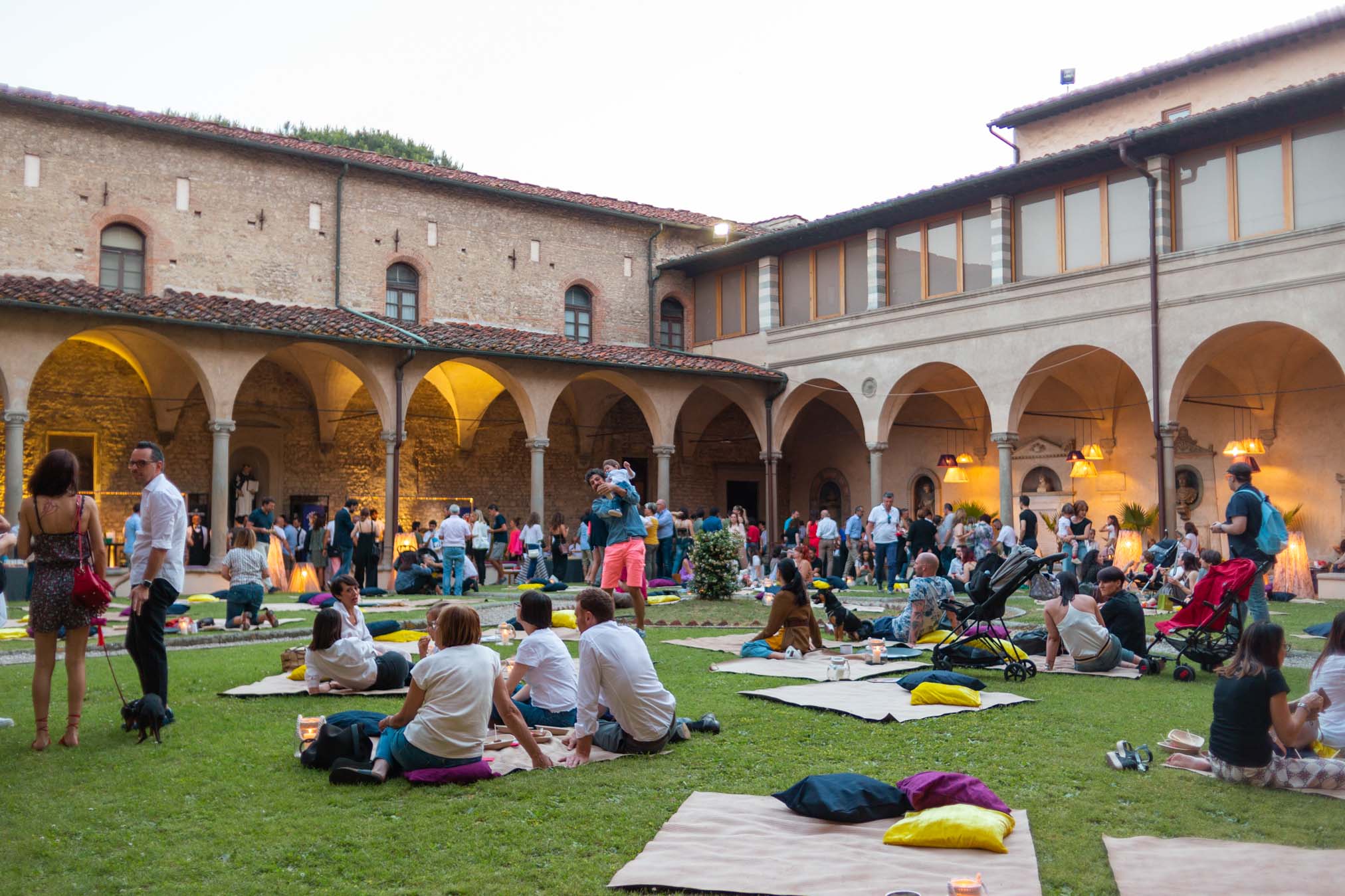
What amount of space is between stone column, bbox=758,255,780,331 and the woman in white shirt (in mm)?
19383

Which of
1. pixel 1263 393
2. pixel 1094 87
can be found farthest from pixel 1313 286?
pixel 1094 87

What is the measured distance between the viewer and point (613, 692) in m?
5.52

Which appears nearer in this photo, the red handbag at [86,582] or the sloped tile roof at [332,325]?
the red handbag at [86,582]

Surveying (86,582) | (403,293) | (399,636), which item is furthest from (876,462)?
(86,582)

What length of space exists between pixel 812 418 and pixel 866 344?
5525mm

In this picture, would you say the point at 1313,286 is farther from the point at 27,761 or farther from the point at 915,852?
the point at 27,761

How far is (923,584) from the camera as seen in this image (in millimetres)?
10094

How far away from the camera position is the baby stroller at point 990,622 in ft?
27.2

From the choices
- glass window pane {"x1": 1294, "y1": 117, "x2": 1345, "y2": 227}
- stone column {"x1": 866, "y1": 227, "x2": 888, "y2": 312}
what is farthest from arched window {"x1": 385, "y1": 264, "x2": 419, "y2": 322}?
glass window pane {"x1": 1294, "y1": 117, "x2": 1345, "y2": 227}

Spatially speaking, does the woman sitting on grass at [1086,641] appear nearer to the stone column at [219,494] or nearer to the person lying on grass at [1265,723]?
the person lying on grass at [1265,723]

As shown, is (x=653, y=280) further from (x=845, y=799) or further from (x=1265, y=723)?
(x=845, y=799)

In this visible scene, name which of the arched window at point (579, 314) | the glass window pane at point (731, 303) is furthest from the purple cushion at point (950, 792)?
the arched window at point (579, 314)

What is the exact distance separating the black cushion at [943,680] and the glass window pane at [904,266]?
1490 centimetres

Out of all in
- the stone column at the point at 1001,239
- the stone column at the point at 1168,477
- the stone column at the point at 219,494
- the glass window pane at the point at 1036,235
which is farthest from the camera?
the stone column at the point at 1001,239
